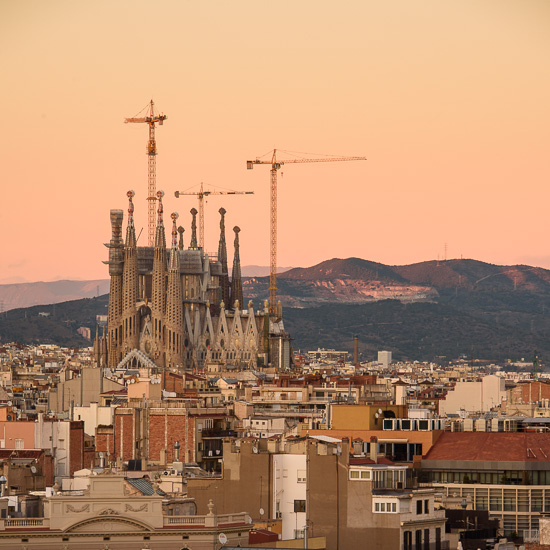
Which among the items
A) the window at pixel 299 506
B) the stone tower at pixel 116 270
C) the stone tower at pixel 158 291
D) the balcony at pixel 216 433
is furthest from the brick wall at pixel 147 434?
the stone tower at pixel 116 270

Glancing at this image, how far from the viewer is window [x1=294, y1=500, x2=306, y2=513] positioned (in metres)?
53.3

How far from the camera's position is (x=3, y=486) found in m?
53.8

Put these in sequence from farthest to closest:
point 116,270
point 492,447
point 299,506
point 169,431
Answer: point 116,270, point 169,431, point 492,447, point 299,506

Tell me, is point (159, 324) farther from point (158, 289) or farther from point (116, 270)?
point (116, 270)

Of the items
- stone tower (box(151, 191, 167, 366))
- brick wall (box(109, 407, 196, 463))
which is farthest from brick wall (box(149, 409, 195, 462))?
stone tower (box(151, 191, 167, 366))

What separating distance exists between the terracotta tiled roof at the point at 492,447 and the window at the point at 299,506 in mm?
13953

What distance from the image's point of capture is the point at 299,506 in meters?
53.5

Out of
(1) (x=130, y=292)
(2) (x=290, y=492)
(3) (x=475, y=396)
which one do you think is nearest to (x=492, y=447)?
(2) (x=290, y=492)

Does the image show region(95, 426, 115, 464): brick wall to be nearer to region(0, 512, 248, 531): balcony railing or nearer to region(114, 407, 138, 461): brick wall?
region(114, 407, 138, 461): brick wall

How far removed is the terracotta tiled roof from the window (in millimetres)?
13953

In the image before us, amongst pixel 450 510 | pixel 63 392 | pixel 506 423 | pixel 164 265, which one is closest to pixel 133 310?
pixel 164 265

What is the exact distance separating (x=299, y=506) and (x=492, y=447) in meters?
15.3

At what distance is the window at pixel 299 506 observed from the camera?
53344 mm

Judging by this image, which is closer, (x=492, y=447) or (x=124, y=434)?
(x=492, y=447)
